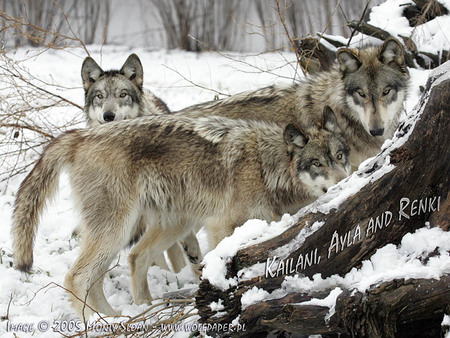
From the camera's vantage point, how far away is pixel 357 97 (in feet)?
16.6

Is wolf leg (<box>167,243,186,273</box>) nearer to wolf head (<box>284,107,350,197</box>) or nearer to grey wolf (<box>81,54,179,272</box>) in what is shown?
grey wolf (<box>81,54,179,272</box>)

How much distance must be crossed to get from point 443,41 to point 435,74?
4328 mm

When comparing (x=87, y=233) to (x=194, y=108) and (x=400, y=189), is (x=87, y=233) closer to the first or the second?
(x=194, y=108)

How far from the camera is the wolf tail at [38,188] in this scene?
4.62m

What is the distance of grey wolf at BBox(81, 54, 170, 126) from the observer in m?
6.34

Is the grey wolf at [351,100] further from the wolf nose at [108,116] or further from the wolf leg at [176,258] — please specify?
the wolf leg at [176,258]

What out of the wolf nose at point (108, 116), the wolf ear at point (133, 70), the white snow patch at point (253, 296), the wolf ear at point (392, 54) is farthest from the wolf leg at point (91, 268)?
the wolf ear at point (392, 54)

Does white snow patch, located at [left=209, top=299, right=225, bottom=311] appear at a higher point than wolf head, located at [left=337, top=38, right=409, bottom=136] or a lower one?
lower

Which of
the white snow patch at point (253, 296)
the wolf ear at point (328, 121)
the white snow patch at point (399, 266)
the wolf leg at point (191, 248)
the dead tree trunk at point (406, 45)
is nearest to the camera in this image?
the white snow patch at point (399, 266)

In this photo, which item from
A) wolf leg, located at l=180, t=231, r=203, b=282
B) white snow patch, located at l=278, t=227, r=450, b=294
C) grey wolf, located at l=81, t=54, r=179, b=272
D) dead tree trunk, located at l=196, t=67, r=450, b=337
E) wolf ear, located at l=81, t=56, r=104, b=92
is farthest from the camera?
wolf ear, located at l=81, t=56, r=104, b=92

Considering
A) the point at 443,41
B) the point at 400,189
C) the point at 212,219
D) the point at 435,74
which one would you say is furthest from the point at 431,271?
the point at 443,41

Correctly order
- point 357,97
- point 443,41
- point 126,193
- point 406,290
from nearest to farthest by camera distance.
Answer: point 406,290 → point 126,193 → point 357,97 → point 443,41

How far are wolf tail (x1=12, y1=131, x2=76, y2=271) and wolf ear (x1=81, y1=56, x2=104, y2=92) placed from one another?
179cm

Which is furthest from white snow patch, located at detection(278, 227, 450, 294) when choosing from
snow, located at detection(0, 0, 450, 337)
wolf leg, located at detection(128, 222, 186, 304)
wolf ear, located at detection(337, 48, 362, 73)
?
wolf ear, located at detection(337, 48, 362, 73)
